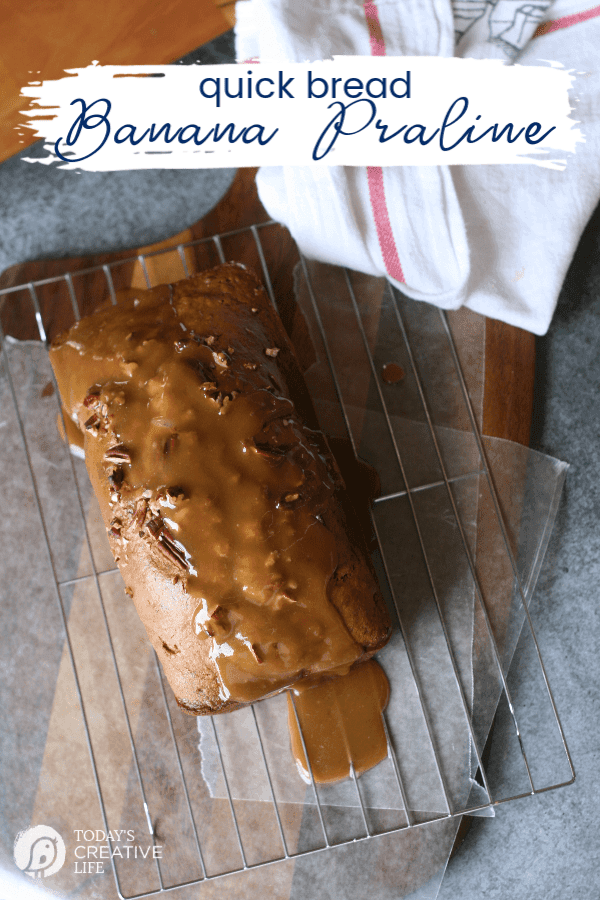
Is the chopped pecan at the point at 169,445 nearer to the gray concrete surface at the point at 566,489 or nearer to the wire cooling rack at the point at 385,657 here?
the wire cooling rack at the point at 385,657

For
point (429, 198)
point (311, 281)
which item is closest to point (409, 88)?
point (429, 198)

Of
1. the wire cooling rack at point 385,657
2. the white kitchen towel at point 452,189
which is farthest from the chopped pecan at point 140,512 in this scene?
the white kitchen towel at point 452,189

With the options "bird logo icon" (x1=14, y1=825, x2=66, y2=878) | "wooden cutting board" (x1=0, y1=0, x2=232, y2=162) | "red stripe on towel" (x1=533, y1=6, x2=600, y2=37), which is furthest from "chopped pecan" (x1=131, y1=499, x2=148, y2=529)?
"red stripe on towel" (x1=533, y1=6, x2=600, y2=37)

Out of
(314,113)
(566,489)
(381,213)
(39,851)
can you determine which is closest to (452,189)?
(381,213)

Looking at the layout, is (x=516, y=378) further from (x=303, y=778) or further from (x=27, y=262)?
(x=27, y=262)

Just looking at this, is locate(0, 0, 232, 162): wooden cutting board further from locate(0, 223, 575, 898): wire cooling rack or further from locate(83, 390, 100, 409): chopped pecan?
locate(83, 390, 100, 409): chopped pecan
